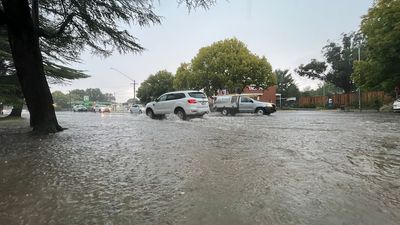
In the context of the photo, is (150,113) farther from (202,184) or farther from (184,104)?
(202,184)

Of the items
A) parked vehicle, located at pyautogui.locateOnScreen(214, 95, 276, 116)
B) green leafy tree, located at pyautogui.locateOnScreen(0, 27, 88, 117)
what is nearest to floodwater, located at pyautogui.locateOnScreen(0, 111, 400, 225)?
green leafy tree, located at pyautogui.locateOnScreen(0, 27, 88, 117)

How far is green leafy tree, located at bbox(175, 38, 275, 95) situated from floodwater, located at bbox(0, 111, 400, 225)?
47015 millimetres

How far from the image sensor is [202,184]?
535 centimetres

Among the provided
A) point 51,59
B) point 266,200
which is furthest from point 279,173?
point 51,59

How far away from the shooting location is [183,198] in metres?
4.74

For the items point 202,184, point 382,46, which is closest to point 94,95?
point 382,46

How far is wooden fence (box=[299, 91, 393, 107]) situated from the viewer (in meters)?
45.8

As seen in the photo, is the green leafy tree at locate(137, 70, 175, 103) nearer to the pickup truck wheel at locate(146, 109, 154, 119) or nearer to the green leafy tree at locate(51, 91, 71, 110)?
the pickup truck wheel at locate(146, 109, 154, 119)

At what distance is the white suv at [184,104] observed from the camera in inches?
870

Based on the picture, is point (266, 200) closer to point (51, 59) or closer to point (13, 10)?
point (13, 10)

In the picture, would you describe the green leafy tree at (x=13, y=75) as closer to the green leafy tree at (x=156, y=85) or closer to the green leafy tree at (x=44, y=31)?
the green leafy tree at (x=44, y=31)

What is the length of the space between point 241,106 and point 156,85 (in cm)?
4661

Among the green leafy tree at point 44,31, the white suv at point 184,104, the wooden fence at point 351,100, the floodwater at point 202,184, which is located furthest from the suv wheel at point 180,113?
the wooden fence at point 351,100

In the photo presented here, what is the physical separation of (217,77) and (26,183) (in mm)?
50709
